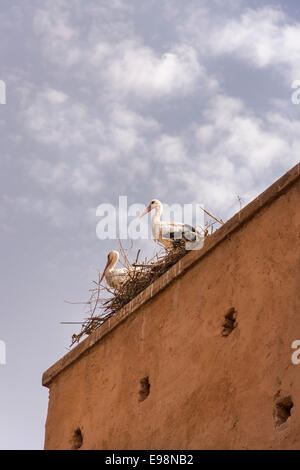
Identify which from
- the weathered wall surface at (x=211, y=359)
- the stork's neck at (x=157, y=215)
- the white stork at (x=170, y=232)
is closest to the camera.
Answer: the weathered wall surface at (x=211, y=359)

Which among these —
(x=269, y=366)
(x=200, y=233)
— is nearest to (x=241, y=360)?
(x=269, y=366)

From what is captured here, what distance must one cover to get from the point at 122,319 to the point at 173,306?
0.80m

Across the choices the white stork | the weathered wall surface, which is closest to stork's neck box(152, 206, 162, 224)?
the white stork

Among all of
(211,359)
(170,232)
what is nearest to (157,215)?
(170,232)

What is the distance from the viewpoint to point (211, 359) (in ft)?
21.4

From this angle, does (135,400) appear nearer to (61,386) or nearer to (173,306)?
(173,306)

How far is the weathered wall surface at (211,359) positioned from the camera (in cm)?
586

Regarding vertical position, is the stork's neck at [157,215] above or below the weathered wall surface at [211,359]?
above

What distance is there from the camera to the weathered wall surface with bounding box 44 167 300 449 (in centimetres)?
586

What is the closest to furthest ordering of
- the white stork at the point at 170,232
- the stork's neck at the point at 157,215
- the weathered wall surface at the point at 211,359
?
the weathered wall surface at the point at 211,359 → the white stork at the point at 170,232 → the stork's neck at the point at 157,215

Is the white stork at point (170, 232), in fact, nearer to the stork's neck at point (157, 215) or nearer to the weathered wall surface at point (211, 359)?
the stork's neck at point (157, 215)

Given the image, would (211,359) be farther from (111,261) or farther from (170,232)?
(111,261)

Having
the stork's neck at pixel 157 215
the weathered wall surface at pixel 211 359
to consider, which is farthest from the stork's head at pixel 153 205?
the weathered wall surface at pixel 211 359

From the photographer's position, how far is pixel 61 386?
28.1ft
